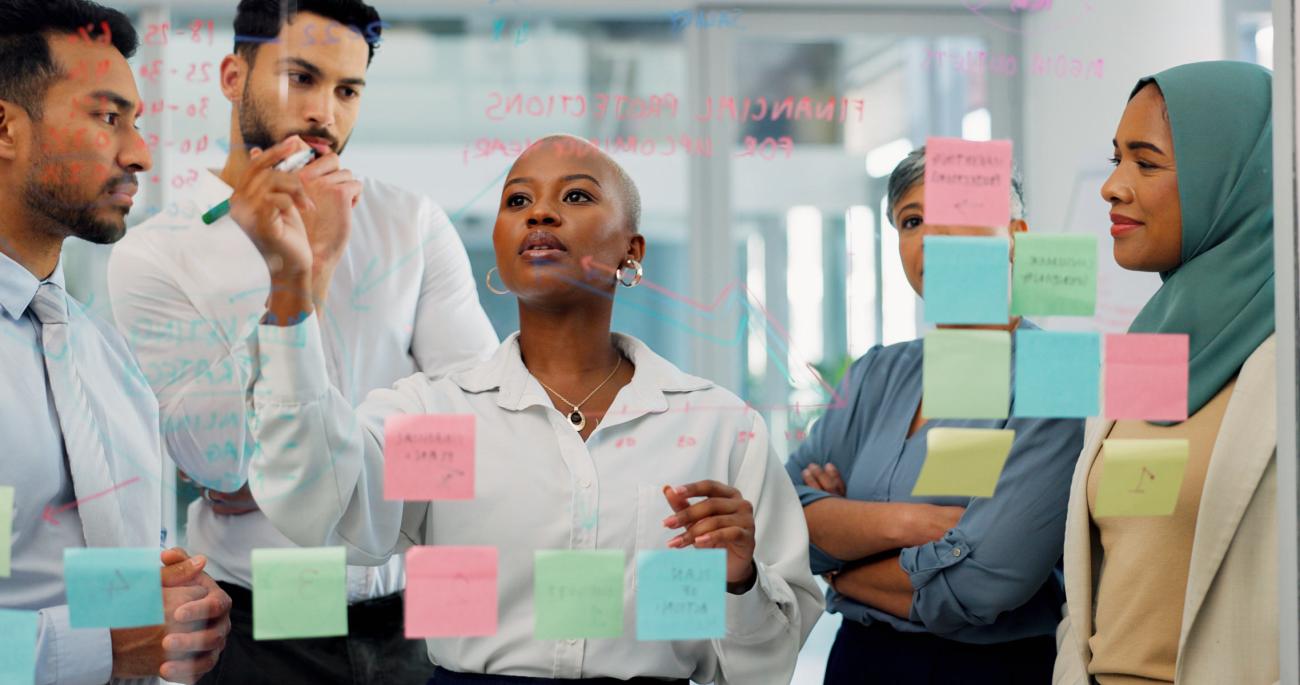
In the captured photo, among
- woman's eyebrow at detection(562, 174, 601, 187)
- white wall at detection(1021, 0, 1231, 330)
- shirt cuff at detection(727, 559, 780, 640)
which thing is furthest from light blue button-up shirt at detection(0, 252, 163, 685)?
white wall at detection(1021, 0, 1231, 330)

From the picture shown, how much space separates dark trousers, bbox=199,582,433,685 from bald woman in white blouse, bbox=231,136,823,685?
36 cm

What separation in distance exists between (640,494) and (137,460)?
64 centimetres

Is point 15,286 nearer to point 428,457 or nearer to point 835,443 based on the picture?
point 428,457

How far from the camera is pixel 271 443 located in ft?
4.50

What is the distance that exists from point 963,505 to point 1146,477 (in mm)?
312

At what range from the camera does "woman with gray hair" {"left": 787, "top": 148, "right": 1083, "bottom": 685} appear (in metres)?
1.63

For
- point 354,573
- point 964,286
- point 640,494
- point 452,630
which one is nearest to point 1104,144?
point 964,286

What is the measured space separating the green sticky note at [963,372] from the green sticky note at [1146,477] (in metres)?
0.16

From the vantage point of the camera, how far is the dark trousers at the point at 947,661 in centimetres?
173

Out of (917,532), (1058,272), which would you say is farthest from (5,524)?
(1058,272)

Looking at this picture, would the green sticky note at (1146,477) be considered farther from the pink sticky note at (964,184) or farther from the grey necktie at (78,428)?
the grey necktie at (78,428)

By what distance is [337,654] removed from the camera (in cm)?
186

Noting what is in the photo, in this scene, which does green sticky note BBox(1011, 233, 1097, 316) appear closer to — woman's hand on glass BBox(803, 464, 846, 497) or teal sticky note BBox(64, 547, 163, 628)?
woman's hand on glass BBox(803, 464, 846, 497)

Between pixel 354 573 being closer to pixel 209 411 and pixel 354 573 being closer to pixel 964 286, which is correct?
pixel 209 411
